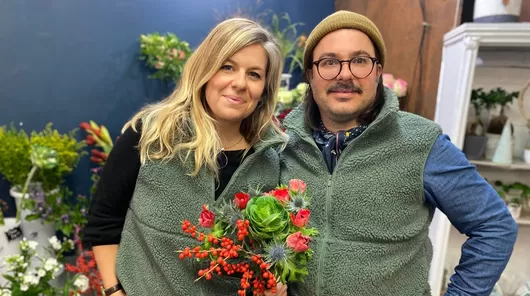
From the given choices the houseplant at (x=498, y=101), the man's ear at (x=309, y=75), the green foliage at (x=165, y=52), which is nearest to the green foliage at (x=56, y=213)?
the green foliage at (x=165, y=52)

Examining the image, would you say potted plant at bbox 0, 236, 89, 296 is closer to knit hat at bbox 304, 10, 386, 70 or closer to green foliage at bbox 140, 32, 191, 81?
green foliage at bbox 140, 32, 191, 81

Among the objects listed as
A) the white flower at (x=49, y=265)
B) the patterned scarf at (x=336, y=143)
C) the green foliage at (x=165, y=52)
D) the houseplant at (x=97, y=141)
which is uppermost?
the green foliage at (x=165, y=52)

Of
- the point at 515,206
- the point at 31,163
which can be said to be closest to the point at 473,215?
the point at 515,206

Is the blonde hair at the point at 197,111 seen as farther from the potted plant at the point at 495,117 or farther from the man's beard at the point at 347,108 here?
the potted plant at the point at 495,117

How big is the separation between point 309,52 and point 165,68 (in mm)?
1634

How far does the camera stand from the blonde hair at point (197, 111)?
111 centimetres

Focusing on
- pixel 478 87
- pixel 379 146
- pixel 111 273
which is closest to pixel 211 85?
pixel 379 146

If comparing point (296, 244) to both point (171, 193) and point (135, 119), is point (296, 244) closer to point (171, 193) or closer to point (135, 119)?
point (171, 193)

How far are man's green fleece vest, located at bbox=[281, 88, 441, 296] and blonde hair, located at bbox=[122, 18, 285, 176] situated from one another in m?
0.36

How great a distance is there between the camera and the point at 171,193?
1.10 m

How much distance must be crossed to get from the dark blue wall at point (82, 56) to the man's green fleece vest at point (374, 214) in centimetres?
206

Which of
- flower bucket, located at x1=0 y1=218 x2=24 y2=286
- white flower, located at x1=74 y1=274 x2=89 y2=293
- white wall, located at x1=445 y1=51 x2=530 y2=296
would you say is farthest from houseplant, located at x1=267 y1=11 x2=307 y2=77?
flower bucket, located at x1=0 y1=218 x2=24 y2=286

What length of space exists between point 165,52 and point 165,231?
184 cm

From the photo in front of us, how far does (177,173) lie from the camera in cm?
112
